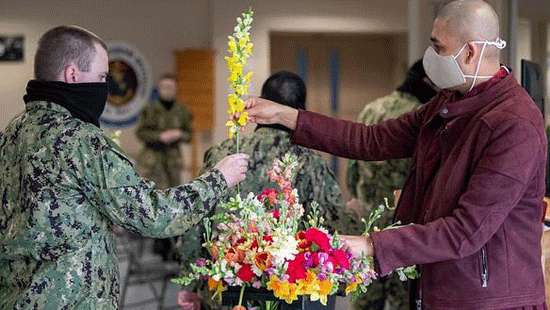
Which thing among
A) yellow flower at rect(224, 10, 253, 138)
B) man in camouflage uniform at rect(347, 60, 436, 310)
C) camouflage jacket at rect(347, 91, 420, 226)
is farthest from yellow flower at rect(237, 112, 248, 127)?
camouflage jacket at rect(347, 91, 420, 226)

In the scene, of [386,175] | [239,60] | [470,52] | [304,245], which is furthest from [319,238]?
Answer: [386,175]

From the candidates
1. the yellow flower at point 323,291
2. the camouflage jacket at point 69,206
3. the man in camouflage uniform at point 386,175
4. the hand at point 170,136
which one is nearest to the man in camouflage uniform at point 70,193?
the camouflage jacket at point 69,206

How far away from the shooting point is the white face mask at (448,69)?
7.52 feet

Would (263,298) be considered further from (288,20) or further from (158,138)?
(288,20)

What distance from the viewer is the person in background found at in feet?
25.2

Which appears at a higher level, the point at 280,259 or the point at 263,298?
the point at 280,259

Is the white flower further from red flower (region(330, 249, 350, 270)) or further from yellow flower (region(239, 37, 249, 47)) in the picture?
yellow flower (region(239, 37, 249, 47))

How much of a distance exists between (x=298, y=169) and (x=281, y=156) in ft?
0.30

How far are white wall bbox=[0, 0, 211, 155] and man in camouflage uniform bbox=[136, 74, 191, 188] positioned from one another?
1.32m

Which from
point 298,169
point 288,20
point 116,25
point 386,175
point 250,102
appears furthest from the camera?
point 288,20

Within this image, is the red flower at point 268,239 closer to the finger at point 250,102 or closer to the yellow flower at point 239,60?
the yellow flower at point 239,60

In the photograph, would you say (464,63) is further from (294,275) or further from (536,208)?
(294,275)

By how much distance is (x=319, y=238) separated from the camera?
7.07 feet

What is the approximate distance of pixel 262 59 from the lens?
8.95 metres
